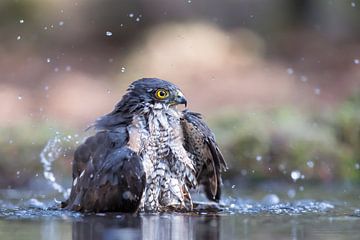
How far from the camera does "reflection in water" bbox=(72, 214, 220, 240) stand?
7.02 metres

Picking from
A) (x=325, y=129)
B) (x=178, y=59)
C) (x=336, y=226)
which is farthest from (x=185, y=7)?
(x=336, y=226)

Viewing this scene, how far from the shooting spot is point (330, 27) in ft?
71.6

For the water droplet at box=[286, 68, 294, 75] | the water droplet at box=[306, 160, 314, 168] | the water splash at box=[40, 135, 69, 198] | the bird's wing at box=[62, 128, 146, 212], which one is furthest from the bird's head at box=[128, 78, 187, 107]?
the water droplet at box=[286, 68, 294, 75]

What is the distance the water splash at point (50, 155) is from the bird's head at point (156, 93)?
9.95 feet

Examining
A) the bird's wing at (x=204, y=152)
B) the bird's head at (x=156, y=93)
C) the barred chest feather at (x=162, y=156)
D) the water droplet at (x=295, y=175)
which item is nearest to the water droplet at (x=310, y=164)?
the water droplet at (x=295, y=175)

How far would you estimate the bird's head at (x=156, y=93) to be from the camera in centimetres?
920

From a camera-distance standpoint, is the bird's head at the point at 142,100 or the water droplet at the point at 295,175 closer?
the bird's head at the point at 142,100

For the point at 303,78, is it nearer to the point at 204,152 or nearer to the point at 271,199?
the point at 271,199

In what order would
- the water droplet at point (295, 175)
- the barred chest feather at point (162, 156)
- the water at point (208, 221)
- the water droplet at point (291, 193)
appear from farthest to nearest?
the water droplet at point (295, 175) < the water droplet at point (291, 193) < the barred chest feather at point (162, 156) < the water at point (208, 221)

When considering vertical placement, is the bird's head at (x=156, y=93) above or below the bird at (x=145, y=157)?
above

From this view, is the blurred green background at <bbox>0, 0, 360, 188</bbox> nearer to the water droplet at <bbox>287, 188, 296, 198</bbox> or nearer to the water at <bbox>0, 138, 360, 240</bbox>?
the water droplet at <bbox>287, 188, 296, 198</bbox>

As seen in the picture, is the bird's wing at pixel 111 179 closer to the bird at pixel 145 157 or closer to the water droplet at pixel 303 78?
the bird at pixel 145 157

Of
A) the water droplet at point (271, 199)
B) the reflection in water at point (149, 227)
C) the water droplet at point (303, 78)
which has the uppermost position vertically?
the water droplet at point (303, 78)

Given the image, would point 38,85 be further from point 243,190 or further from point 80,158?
point 80,158
